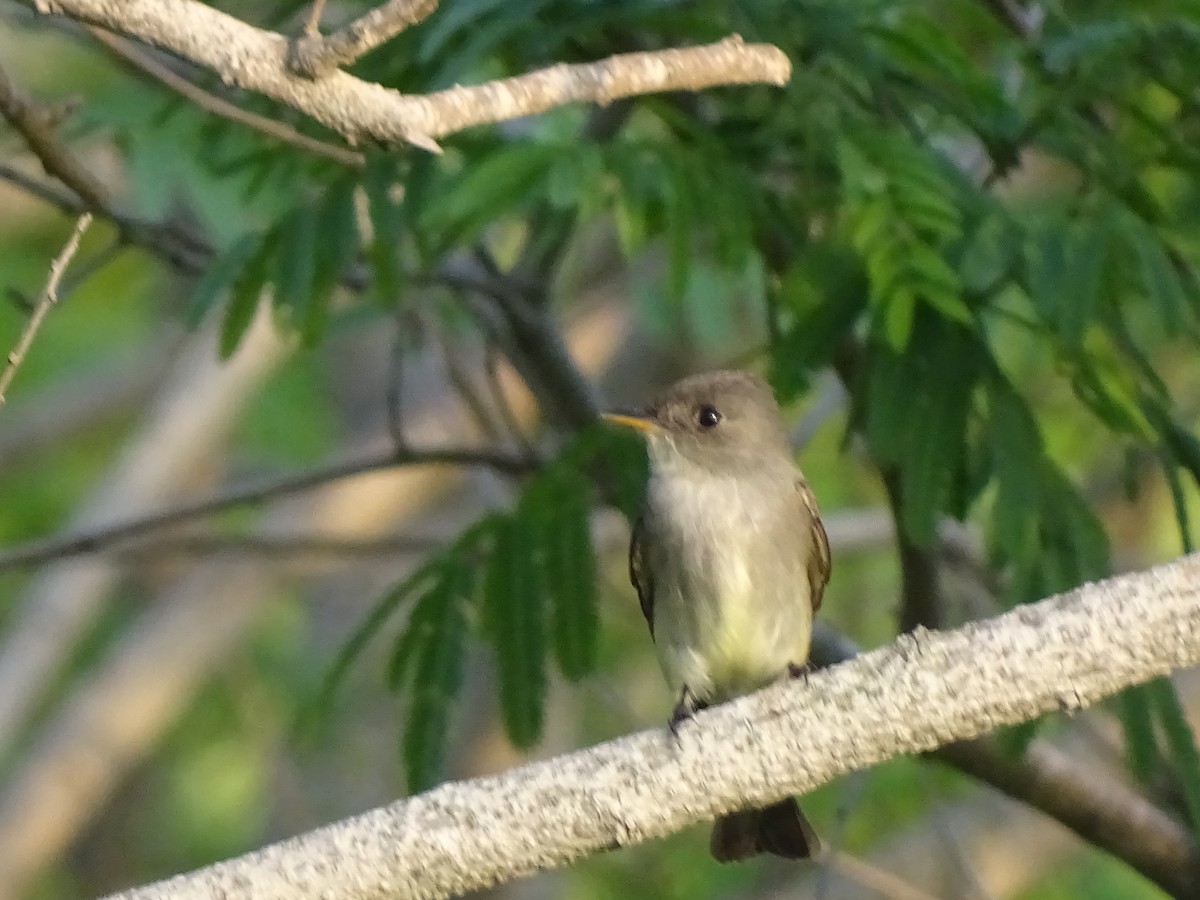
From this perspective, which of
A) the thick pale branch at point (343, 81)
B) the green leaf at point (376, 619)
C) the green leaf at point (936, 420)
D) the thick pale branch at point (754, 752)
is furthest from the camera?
the green leaf at point (376, 619)

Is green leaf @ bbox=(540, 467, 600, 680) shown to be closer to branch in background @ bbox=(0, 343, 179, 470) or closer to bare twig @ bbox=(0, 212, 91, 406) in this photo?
bare twig @ bbox=(0, 212, 91, 406)

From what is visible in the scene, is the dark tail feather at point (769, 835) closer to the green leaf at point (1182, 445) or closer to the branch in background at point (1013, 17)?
the green leaf at point (1182, 445)

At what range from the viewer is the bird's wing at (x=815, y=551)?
442 centimetres

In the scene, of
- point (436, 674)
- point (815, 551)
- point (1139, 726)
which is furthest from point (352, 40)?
point (815, 551)

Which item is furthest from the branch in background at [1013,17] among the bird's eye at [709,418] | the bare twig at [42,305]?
the bare twig at [42,305]

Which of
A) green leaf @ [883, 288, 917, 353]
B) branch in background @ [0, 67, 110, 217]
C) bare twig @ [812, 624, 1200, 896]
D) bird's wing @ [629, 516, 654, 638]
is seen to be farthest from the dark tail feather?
branch in background @ [0, 67, 110, 217]

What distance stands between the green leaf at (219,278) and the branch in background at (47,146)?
32 cm

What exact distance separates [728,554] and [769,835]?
73cm

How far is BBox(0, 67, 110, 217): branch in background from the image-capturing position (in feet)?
11.2

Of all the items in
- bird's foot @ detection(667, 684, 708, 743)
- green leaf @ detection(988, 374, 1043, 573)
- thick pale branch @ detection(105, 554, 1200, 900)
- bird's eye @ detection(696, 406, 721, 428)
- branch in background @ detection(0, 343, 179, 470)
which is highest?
thick pale branch @ detection(105, 554, 1200, 900)

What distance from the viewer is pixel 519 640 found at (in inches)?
145

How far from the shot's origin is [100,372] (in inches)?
302

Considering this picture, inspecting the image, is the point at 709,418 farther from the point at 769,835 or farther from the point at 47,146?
the point at 47,146

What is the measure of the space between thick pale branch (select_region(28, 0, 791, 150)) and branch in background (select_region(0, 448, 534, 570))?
2184mm
